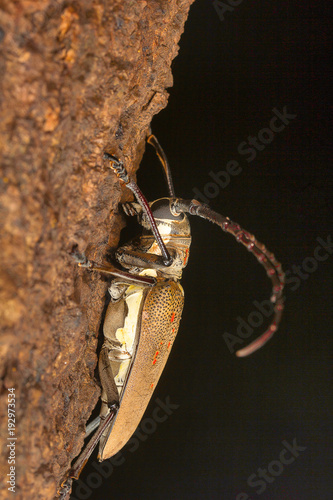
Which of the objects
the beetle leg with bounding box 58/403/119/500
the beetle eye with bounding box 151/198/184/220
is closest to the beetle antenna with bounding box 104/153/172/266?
the beetle eye with bounding box 151/198/184/220

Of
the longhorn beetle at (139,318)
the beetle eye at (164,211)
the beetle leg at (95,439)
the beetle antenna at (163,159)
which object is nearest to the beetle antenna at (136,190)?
the longhorn beetle at (139,318)

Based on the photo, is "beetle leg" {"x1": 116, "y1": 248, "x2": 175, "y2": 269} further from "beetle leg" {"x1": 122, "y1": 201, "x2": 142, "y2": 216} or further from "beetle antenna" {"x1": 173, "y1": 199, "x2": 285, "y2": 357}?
"beetle antenna" {"x1": 173, "y1": 199, "x2": 285, "y2": 357}

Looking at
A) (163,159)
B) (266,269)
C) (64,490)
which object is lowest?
(64,490)

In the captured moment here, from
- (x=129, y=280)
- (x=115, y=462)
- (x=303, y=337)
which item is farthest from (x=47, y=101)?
(x=115, y=462)

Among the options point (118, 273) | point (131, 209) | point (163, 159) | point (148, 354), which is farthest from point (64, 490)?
point (163, 159)

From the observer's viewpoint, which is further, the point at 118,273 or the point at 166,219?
the point at 166,219

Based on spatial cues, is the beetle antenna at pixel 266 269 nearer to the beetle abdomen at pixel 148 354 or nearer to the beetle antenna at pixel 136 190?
the beetle antenna at pixel 136 190

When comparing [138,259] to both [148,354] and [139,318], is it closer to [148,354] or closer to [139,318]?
[139,318]
